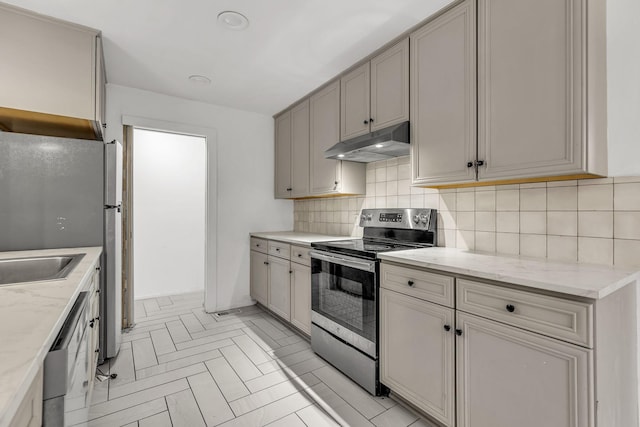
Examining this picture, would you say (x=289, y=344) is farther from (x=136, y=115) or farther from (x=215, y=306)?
(x=136, y=115)

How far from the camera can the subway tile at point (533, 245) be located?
66.8 inches

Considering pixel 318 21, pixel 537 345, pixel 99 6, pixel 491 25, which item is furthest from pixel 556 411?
pixel 99 6

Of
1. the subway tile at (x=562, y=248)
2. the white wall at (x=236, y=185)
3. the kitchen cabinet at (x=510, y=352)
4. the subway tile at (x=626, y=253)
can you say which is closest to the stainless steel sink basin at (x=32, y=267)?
the white wall at (x=236, y=185)

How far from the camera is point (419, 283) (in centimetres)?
163

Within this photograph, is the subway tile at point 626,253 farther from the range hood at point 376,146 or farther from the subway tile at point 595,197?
the range hood at point 376,146

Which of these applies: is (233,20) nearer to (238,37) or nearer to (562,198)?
(238,37)

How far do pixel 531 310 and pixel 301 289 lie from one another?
1.81 metres

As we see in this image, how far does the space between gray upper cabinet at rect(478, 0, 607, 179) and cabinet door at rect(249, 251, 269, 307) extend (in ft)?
7.66

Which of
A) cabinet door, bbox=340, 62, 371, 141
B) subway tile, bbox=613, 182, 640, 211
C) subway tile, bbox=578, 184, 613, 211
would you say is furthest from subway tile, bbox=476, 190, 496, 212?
cabinet door, bbox=340, 62, 371, 141

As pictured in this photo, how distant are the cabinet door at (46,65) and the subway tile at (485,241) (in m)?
2.67

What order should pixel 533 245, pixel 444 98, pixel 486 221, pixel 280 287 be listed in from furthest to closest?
1. pixel 280 287
2. pixel 486 221
3. pixel 444 98
4. pixel 533 245

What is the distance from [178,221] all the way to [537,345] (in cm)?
420

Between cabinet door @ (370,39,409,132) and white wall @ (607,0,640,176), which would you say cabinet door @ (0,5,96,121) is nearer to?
cabinet door @ (370,39,409,132)

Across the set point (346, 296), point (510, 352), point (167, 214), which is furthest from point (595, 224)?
point (167, 214)
